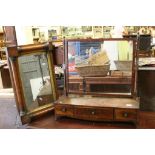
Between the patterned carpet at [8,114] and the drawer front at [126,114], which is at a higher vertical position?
the drawer front at [126,114]

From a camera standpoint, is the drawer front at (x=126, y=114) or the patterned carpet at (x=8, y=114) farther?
the patterned carpet at (x=8, y=114)

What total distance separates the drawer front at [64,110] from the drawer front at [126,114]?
248mm

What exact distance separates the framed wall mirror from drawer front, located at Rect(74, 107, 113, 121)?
0.37 ft

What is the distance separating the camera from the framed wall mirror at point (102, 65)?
114cm

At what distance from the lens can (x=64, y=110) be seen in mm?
1183

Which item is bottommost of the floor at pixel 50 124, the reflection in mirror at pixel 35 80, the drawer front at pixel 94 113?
the floor at pixel 50 124

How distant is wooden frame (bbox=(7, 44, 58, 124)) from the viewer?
107 centimetres

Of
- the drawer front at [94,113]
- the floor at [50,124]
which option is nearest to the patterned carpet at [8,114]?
the floor at [50,124]

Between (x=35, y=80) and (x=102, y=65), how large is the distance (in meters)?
0.39

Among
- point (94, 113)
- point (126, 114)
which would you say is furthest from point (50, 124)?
point (126, 114)

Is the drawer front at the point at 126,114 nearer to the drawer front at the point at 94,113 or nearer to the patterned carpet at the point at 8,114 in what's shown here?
the drawer front at the point at 94,113
